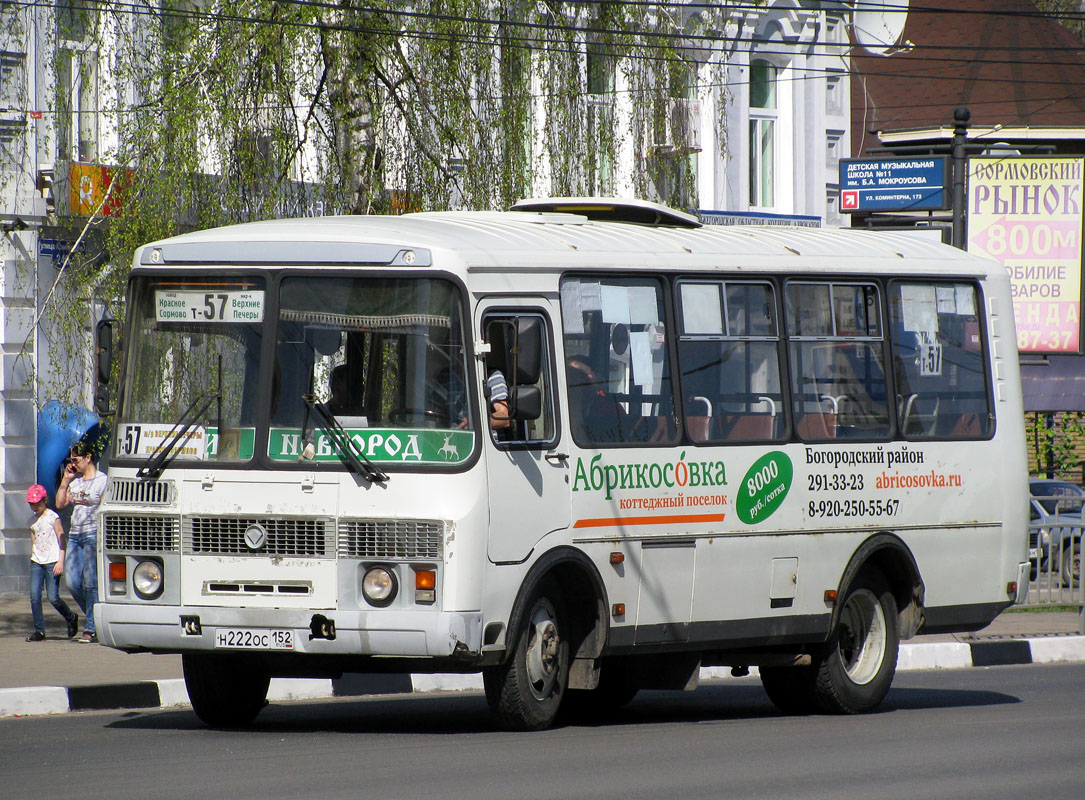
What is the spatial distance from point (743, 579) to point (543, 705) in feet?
5.39

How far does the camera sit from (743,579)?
11.5m

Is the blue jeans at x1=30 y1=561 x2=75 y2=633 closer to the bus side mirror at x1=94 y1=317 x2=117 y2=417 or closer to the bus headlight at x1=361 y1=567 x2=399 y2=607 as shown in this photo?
the bus side mirror at x1=94 y1=317 x2=117 y2=417

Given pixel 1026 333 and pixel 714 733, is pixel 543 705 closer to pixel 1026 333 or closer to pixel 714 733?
pixel 714 733

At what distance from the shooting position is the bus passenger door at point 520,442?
1006cm

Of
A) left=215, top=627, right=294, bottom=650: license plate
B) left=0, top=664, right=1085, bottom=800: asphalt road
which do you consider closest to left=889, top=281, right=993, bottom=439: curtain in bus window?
left=0, top=664, right=1085, bottom=800: asphalt road

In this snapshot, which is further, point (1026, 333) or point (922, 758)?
point (1026, 333)

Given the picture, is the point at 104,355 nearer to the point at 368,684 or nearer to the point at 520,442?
the point at 520,442

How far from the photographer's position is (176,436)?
1035 centimetres

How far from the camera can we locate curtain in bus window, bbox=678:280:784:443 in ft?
37.4

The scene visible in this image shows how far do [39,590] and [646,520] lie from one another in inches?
303

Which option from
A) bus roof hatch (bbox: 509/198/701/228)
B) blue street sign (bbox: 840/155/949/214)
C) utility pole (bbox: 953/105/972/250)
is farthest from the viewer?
blue street sign (bbox: 840/155/949/214)

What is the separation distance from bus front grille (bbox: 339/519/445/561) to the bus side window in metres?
0.63

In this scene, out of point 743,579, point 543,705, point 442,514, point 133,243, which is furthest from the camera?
point 133,243

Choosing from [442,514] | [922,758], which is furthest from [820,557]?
[442,514]
